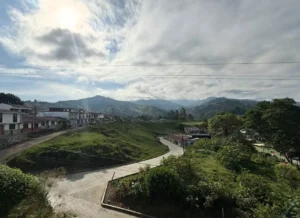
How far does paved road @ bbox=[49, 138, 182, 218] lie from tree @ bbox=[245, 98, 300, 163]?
22510mm

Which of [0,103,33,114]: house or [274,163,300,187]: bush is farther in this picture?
→ [0,103,33,114]: house

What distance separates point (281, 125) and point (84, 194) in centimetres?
2875

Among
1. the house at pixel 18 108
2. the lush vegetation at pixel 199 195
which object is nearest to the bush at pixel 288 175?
the lush vegetation at pixel 199 195

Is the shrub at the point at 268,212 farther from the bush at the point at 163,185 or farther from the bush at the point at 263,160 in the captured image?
the bush at the point at 263,160

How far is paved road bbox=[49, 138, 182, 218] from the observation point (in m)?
14.2

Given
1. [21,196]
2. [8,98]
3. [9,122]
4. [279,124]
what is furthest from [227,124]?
[8,98]

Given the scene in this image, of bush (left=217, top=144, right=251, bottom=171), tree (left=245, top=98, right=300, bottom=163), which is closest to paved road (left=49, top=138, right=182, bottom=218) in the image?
bush (left=217, top=144, right=251, bottom=171)

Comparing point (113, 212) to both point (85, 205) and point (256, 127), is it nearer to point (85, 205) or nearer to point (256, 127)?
point (85, 205)

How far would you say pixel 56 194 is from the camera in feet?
57.1

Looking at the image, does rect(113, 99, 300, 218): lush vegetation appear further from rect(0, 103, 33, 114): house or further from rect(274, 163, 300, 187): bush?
rect(0, 103, 33, 114): house

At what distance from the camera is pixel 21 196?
39.9ft

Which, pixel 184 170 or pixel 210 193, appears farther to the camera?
pixel 184 170

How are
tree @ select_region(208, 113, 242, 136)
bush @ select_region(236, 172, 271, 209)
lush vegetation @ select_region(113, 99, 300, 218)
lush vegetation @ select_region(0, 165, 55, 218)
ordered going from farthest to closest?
1. tree @ select_region(208, 113, 242, 136)
2. bush @ select_region(236, 172, 271, 209)
3. lush vegetation @ select_region(113, 99, 300, 218)
4. lush vegetation @ select_region(0, 165, 55, 218)

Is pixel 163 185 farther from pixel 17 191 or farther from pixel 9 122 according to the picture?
pixel 9 122
